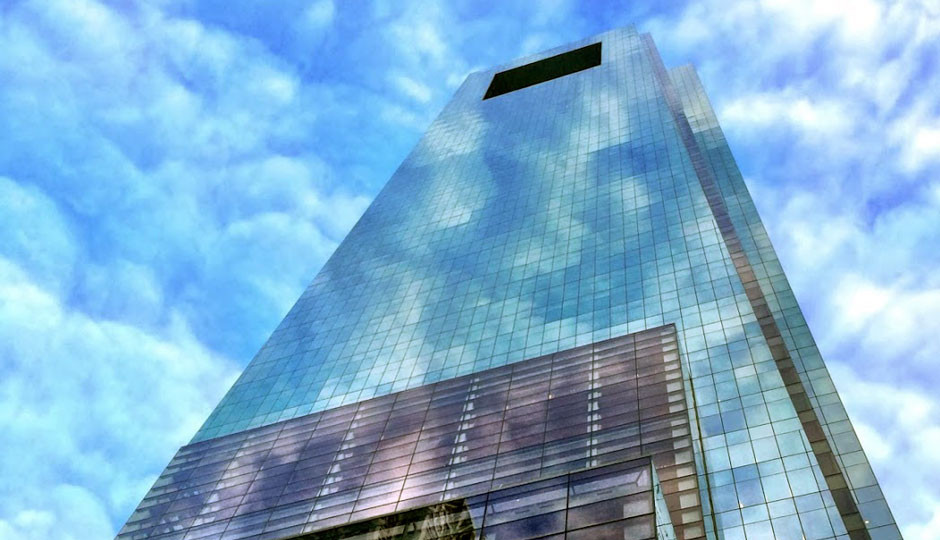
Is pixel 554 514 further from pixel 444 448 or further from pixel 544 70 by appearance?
pixel 544 70

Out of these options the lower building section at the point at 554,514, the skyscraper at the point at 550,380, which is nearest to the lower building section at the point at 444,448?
the skyscraper at the point at 550,380

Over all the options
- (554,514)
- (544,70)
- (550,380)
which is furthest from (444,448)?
(544,70)

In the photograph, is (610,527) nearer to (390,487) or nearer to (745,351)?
(390,487)

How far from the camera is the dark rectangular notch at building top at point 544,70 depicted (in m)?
172

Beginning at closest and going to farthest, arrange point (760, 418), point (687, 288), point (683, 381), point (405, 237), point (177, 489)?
1. point (760, 418)
2. point (683, 381)
3. point (177, 489)
4. point (687, 288)
5. point (405, 237)

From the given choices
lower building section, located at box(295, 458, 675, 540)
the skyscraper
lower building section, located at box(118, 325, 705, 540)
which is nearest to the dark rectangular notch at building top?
the skyscraper

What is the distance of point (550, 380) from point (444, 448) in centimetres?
965

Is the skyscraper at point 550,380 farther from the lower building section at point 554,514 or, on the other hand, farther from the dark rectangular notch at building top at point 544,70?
the dark rectangular notch at building top at point 544,70

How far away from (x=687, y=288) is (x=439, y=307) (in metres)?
27.4

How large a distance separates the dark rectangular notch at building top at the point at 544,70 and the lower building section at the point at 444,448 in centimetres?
10714

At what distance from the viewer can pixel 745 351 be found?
64.2 m

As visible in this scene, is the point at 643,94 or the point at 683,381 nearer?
the point at 683,381

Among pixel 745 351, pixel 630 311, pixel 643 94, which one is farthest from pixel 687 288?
pixel 643 94

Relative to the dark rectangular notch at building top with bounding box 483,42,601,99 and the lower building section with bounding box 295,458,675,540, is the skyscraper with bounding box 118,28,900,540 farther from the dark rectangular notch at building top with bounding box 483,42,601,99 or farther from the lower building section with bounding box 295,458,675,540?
the dark rectangular notch at building top with bounding box 483,42,601,99
